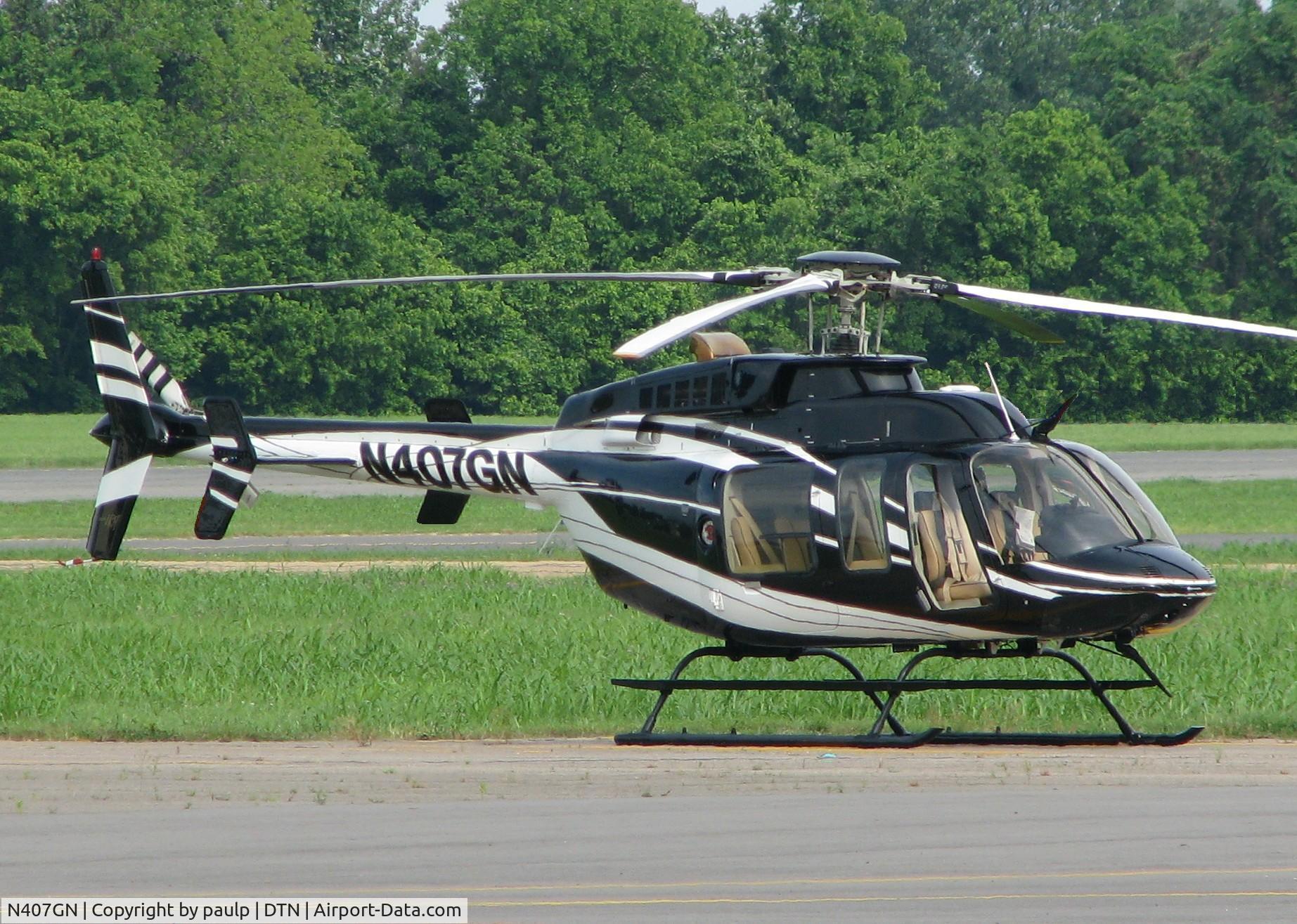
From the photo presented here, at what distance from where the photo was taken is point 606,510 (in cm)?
1084

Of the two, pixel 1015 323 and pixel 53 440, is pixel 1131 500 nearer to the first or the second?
pixel 1015 323

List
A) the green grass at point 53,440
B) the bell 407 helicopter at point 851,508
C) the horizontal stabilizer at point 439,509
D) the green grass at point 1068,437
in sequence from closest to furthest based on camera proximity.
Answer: the bell 407 helicopter at point 851,508
the horizontal stabilizer at point 439,509
the green grass at point 53,440
the green grass at point 1068,437

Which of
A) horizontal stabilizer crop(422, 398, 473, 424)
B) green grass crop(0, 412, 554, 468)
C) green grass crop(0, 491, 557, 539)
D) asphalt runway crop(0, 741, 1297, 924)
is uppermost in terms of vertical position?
horizontal stabilizer crop(422, 398, 473, 424)

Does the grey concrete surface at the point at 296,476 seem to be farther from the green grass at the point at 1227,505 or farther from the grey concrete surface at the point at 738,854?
the grey concrete surface at the point at 738,854

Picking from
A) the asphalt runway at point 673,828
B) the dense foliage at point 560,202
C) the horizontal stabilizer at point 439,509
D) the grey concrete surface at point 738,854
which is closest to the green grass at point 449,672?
the asphalt runway at point 673,828

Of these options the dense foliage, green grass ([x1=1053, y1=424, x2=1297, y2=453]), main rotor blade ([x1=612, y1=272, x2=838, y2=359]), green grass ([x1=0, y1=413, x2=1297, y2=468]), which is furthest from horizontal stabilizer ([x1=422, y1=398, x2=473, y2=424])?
the dense foliage

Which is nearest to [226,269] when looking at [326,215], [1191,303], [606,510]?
[326,215]

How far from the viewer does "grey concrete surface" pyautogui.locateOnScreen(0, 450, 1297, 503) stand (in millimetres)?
31984

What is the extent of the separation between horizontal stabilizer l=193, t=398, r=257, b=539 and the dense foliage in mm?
36027

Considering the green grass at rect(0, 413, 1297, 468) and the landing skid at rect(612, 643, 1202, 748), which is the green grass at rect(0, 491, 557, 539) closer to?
the green grass at rect(0, 413, 1297, 468)

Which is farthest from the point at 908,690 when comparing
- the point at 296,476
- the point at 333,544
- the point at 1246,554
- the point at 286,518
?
the point at 296,476

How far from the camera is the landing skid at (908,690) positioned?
9.78 m

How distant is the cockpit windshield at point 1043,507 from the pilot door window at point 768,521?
1025 mm

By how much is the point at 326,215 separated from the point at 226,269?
3.67 meters
